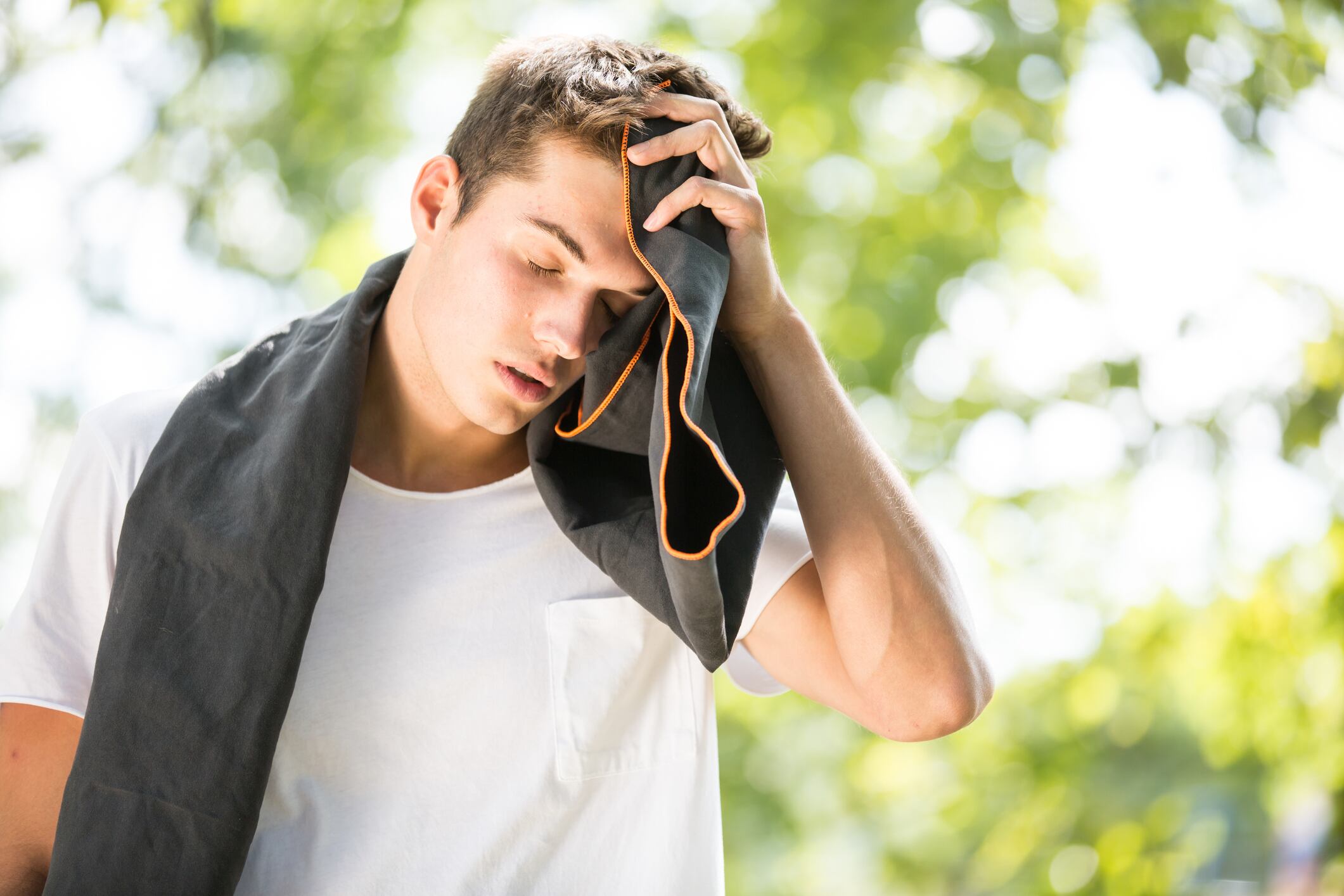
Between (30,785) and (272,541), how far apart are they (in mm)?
425

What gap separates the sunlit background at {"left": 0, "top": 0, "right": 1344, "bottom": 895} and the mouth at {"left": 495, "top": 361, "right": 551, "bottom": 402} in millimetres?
1863

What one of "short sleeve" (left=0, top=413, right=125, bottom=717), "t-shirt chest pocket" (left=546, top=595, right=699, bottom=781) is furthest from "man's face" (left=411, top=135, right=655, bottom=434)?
"short sleeve" (left=0, top=413, right=125, bottom=717)

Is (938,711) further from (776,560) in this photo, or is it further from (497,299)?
(497,299)

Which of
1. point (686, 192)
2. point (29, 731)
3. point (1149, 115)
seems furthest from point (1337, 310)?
point (29, 731)

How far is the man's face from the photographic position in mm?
1397

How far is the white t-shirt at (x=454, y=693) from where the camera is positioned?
4.54 feet

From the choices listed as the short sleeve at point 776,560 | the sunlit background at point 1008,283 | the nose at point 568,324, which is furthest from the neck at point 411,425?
the sunlit background at point 1008,283

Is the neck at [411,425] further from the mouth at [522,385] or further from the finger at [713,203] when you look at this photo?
the finger at [713,203]

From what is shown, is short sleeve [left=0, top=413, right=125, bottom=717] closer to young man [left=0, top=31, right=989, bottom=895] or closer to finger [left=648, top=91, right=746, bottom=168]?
young man [left=0, top=31, right=989, bottom=895]

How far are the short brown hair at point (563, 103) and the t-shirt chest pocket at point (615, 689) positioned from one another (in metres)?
0.60

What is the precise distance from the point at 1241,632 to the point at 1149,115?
1584 mm

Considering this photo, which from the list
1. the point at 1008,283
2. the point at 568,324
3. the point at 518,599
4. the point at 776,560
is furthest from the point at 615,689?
the point at 1008,283

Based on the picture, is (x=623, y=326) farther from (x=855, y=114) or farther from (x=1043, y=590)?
(x=1043, y=590)

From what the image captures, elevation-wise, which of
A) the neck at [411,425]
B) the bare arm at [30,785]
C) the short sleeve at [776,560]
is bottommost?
the short sleeve at [776,560]
